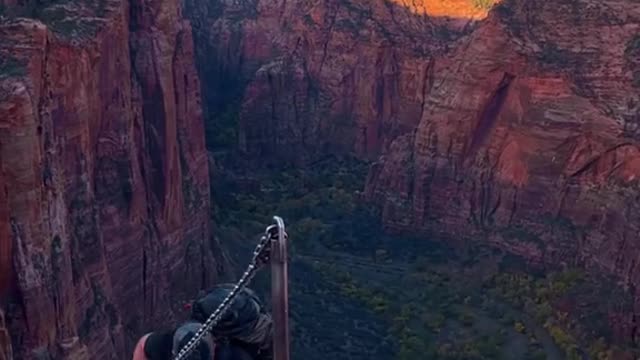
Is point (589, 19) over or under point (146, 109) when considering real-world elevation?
over

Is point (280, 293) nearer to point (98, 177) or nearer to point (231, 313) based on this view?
point (231, 313)

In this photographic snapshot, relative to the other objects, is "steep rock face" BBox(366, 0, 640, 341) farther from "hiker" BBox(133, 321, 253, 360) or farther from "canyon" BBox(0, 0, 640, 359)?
"hiker" BBox(133, 321, 253, 360)

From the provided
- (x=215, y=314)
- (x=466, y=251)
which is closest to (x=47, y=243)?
(x=215, y=314)

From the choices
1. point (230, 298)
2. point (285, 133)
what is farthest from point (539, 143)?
point (230, 298)

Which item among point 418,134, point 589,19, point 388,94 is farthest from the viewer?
point 388,94

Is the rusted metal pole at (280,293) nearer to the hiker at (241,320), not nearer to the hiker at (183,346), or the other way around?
the hiker at (241,320)

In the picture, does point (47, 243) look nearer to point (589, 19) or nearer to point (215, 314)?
point (215, 314)

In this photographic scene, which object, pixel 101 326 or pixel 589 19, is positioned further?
pixel 589 19
